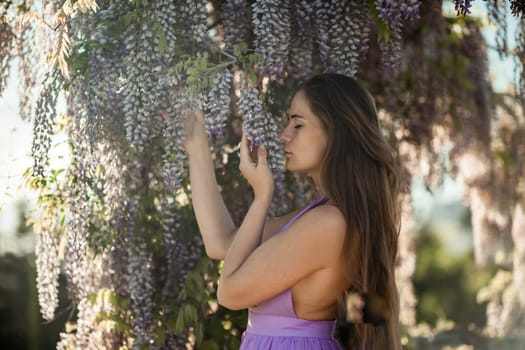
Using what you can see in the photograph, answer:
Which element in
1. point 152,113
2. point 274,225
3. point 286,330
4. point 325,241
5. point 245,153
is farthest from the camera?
point 152,113

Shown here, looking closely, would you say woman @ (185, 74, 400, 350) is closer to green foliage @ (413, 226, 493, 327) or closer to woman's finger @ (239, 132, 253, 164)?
woman's finger @ (239, 132, 253, 164)

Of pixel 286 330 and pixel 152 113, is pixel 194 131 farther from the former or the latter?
pixel 286 330

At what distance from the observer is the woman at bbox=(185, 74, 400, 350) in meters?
1.85

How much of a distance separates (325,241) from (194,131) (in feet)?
2.18

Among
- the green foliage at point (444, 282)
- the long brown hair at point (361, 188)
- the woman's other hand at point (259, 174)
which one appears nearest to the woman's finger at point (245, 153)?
the woman's other hand at point (259, 174)

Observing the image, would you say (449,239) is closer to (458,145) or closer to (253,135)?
(458,145)

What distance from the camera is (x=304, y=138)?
6.68ft

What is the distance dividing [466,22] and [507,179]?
153 cm

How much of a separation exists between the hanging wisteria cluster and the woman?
376mm

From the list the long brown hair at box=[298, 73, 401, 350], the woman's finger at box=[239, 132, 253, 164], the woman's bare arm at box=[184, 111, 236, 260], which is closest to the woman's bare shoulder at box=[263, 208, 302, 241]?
the woman's bare arm at box=[184, 111, 236, 260]

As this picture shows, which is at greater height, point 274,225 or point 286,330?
point 274,225

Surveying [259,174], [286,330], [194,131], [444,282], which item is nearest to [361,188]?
[259,174]

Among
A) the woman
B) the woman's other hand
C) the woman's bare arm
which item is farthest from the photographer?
the woman's bare arm

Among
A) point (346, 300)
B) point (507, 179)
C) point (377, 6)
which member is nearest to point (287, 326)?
point (346, 300)
